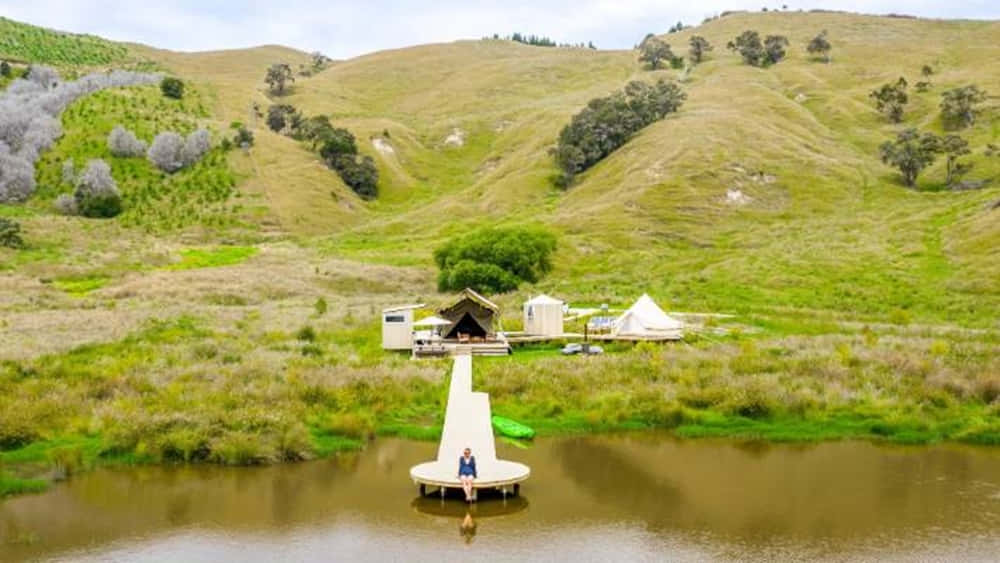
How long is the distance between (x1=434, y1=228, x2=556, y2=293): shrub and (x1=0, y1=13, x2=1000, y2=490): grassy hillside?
205 centimetres

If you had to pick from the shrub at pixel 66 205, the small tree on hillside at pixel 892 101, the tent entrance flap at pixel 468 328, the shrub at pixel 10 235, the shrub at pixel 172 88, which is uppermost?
the shrub at pixel 172 88

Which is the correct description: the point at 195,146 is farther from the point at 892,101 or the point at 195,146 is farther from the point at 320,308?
the point at 892,101

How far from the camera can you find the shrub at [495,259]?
6819cm

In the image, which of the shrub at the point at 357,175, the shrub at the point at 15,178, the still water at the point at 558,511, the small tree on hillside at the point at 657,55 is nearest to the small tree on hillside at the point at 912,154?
the shrub at the point at 357,175

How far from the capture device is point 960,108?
4843 inches

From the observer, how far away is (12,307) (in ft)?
177

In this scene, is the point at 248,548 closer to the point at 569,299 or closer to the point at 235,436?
the point at 235,436

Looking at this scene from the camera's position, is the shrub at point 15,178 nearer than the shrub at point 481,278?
No

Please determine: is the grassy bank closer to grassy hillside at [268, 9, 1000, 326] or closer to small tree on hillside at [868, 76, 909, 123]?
grassy hillside at [268, 9, 1000, 326]

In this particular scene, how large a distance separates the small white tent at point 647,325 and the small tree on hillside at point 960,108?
3617 inches

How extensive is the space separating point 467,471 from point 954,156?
9574 centimetres

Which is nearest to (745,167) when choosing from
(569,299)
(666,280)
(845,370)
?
(666,280)

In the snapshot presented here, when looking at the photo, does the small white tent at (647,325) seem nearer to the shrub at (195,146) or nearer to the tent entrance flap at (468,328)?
the tent entrance flap at (468,328)

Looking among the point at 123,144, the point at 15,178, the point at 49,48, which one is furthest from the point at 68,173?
the point at 49,48
